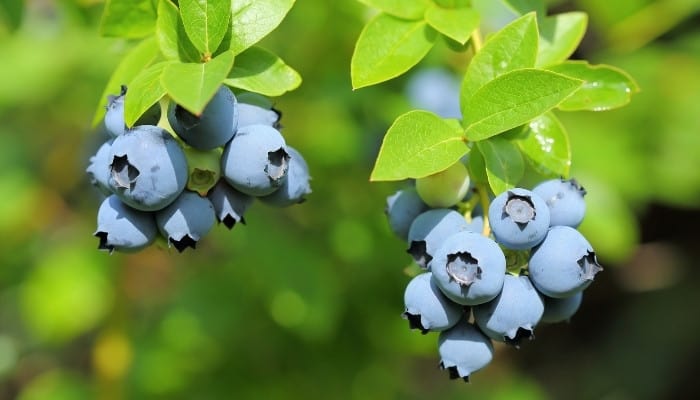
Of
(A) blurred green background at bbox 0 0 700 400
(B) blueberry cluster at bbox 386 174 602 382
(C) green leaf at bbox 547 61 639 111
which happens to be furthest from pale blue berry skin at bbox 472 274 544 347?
(A) blurred green background at bbox 0 0 700 400

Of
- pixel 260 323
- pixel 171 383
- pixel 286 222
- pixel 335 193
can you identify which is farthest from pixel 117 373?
pixel 335 193

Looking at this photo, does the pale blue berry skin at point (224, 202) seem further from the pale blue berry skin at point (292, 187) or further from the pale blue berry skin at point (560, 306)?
the pale blue berry skin at point (560, 306)

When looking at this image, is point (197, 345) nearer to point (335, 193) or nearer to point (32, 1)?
point (335, 193)

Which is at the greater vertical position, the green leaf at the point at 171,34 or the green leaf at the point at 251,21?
the green leaf at the point at 251,21

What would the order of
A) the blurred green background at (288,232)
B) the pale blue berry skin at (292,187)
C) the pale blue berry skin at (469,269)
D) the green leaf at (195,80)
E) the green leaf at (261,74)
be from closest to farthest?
the green leaf at (195,80)
the pale blue berry skin at (469,269)
the green leaf at (261,74)
the pale blue berry skin at (292,187)
the blurred green background at (288,232)

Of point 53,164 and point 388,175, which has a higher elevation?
point 388,175

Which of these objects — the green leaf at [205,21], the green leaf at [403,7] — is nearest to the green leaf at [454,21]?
the green leaf at [403,7]
